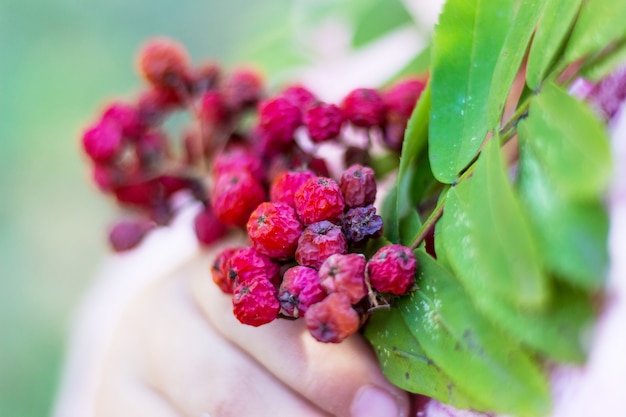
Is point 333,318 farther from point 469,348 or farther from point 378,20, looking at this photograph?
point 378,20

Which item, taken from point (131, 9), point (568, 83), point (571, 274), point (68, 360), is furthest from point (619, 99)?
point (131, 9)

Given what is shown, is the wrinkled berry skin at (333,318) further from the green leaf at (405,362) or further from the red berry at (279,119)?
the red berry at (279,119)

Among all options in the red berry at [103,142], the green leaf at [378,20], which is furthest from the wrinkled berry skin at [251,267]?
the green leaf at [378,20]

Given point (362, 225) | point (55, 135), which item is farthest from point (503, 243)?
point (55, 135)

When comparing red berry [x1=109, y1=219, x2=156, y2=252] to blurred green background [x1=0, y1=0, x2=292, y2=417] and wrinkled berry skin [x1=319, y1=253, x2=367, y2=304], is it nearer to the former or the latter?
wrinkled berry skin [x1=319, y1=253, x2=367, y2=304]

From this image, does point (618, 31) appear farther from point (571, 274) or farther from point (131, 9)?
point (131, 9)

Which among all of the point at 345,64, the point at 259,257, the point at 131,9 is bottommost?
the point at 131,9

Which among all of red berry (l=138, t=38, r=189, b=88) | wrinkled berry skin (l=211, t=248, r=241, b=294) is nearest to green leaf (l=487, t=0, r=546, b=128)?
wrinkled berry skin (l=211, t=248, r=241, b=294)
